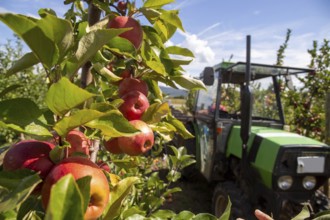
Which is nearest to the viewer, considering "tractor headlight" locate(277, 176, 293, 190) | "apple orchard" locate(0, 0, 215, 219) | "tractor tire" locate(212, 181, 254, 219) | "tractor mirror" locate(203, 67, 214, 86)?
"apple orchard" locate(0, 0, 215, 219)

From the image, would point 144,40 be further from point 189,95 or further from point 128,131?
point 189,95

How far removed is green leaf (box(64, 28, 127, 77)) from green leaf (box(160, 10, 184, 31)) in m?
0.44

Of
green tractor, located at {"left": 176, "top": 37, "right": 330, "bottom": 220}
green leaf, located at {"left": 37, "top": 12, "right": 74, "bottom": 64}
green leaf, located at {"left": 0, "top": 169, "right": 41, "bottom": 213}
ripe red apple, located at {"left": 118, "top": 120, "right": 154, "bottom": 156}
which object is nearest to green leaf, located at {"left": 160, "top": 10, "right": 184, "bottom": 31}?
ripe red apple, located at {"left": 118, "top": 120, "right": 154, "bottom": 156}

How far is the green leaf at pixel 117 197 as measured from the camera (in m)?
0.72

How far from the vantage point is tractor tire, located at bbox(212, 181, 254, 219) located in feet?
10.2

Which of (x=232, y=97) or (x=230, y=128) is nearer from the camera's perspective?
(x=230, y=128)

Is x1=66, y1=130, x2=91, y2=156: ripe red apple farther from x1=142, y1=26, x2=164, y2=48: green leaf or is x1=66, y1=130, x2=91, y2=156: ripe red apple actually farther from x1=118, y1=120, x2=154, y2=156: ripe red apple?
x1=142, y1=26, x2=164, y2=48: green leaf

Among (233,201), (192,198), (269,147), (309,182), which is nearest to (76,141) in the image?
(269,147)

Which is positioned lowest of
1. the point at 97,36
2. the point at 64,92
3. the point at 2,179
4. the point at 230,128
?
the point at 230,128

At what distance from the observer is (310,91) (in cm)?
555

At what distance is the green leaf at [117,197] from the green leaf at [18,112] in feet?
0.88

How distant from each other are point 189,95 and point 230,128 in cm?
669

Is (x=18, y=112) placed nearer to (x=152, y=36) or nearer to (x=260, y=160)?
(x=152, y=36)

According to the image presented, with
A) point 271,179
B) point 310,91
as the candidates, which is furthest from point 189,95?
point 271,179
